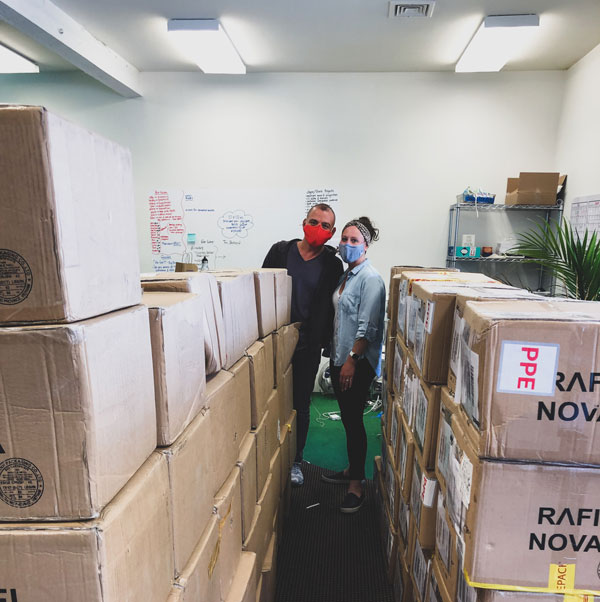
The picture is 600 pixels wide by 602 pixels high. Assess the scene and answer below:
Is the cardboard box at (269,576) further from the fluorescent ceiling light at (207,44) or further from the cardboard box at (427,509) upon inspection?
the fluorescent ceiling light at (207,44)

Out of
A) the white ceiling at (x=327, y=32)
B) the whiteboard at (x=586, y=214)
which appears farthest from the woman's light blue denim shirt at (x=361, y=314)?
the whiteboard at (x=586, y=214)

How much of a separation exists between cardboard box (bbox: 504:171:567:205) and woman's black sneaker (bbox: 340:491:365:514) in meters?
2.56

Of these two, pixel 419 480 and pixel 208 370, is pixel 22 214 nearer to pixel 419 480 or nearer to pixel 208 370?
pixel 208 370

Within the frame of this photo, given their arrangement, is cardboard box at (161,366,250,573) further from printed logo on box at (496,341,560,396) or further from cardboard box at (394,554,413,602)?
cardboard box at (394,554,413,602)

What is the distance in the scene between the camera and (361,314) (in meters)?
2.02

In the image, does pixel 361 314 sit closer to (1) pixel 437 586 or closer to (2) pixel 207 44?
(1) pixel 437 586

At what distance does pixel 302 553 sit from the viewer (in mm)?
1869

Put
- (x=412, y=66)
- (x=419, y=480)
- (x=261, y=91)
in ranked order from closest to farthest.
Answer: (x=419, y=480) < (x=412, y=66) < (x=261, y=91)

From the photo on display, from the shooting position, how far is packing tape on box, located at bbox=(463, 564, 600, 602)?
2.33ft

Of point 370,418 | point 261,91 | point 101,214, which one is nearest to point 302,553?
point 370,418

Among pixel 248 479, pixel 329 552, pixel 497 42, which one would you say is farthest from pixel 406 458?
pixel 497 42

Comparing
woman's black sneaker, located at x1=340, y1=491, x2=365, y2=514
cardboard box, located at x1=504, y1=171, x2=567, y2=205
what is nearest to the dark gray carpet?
woman's black sneaker, located at x1=340, y1=491, x2=365, y2=514

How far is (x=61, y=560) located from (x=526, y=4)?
10.6 feet

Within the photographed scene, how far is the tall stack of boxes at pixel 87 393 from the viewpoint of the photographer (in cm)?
46
